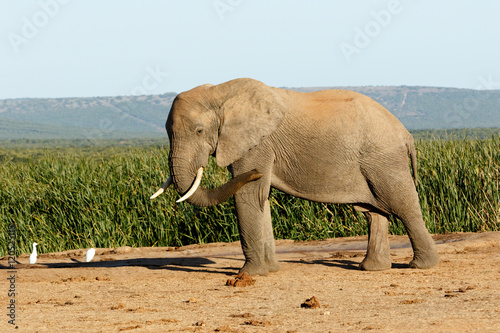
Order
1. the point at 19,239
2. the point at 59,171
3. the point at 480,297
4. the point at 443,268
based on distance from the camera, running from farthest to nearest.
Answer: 1. the point at 59,171
2. the point at 19,239
3. the point at 443,268
4. the point at 480,297

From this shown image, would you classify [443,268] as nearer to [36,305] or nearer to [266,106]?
[266,106]

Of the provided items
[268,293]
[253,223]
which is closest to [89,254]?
[253,223]

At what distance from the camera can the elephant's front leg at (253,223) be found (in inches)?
→ 303

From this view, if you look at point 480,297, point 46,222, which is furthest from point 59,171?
point 480,297

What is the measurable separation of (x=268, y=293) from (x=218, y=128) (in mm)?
1911

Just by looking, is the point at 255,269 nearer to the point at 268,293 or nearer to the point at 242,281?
the point at 242,281

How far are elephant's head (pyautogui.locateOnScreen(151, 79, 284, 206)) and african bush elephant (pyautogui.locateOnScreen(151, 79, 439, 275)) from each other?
0.01 m

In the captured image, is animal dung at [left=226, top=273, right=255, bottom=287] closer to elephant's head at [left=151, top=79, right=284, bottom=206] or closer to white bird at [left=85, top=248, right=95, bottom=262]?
elephant's head at [left=151, top=79, right=284, bottom=206]

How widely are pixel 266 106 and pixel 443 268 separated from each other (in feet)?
9.25

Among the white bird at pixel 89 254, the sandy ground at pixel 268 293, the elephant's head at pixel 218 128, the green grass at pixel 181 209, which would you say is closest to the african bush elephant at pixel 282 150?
the elephant's head at pixel 218 128

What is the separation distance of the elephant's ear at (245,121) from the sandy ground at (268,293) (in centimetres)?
147

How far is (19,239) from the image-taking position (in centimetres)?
1313

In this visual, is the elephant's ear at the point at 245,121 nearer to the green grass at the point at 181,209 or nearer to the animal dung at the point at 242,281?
the animal dung at the point at 242,281

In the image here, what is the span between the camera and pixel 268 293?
22.7ft
